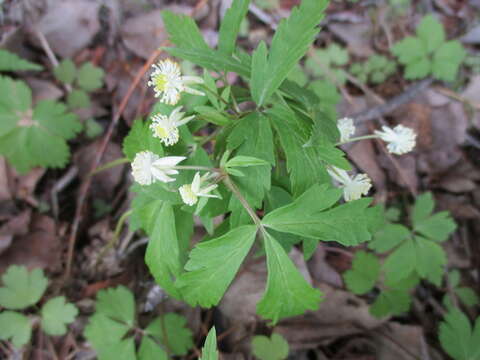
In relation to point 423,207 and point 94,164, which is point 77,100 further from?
point 423,207

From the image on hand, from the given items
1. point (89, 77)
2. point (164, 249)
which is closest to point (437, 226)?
point (164, 249)

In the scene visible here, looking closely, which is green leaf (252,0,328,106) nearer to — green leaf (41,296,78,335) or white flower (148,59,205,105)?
white flower (148,59,205,105)

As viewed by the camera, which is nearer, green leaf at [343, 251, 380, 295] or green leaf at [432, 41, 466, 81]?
green leaf at [343, 251, 380, 295]

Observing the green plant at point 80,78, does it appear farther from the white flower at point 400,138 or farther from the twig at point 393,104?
the white flower at point 400,138


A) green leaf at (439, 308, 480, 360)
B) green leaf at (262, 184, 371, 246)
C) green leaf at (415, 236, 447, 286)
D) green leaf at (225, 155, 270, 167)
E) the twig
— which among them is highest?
green leaf at (225, 155, 270, 167)

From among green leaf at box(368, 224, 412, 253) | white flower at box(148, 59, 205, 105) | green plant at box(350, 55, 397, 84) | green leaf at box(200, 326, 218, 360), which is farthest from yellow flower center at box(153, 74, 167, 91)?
green plant at box(350, 55, 397, 84)

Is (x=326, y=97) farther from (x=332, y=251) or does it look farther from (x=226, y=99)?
(x=226, y=99)

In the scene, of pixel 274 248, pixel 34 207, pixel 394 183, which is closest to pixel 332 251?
pixel 394 183
